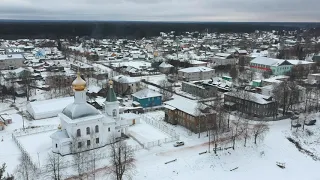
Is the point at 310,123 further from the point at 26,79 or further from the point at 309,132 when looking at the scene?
the point at 26,79

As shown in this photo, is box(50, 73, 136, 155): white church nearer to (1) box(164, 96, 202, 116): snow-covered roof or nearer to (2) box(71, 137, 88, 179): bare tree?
(2) box(71, 137, 88, 179): bare tree

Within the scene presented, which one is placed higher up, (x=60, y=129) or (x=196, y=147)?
(x=60, y=129)

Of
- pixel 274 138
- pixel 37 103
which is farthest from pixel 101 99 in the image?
pixel 274 138

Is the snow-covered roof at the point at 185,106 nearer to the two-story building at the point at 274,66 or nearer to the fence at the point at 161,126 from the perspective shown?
the fence at the point at 161,126

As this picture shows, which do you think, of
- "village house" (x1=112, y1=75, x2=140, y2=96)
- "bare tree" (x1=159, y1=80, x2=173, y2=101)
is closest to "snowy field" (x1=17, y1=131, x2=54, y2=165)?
"village house" (x1=112, y1=75, x2=140, y2=96)

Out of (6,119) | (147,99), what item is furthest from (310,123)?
(6,119)

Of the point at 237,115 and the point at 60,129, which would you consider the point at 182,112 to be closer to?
the point at 237,115

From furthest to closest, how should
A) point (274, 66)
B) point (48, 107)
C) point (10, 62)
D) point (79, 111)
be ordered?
point (10, 62) < point (274, 66) < point (48, 107) < point (79, 111)
